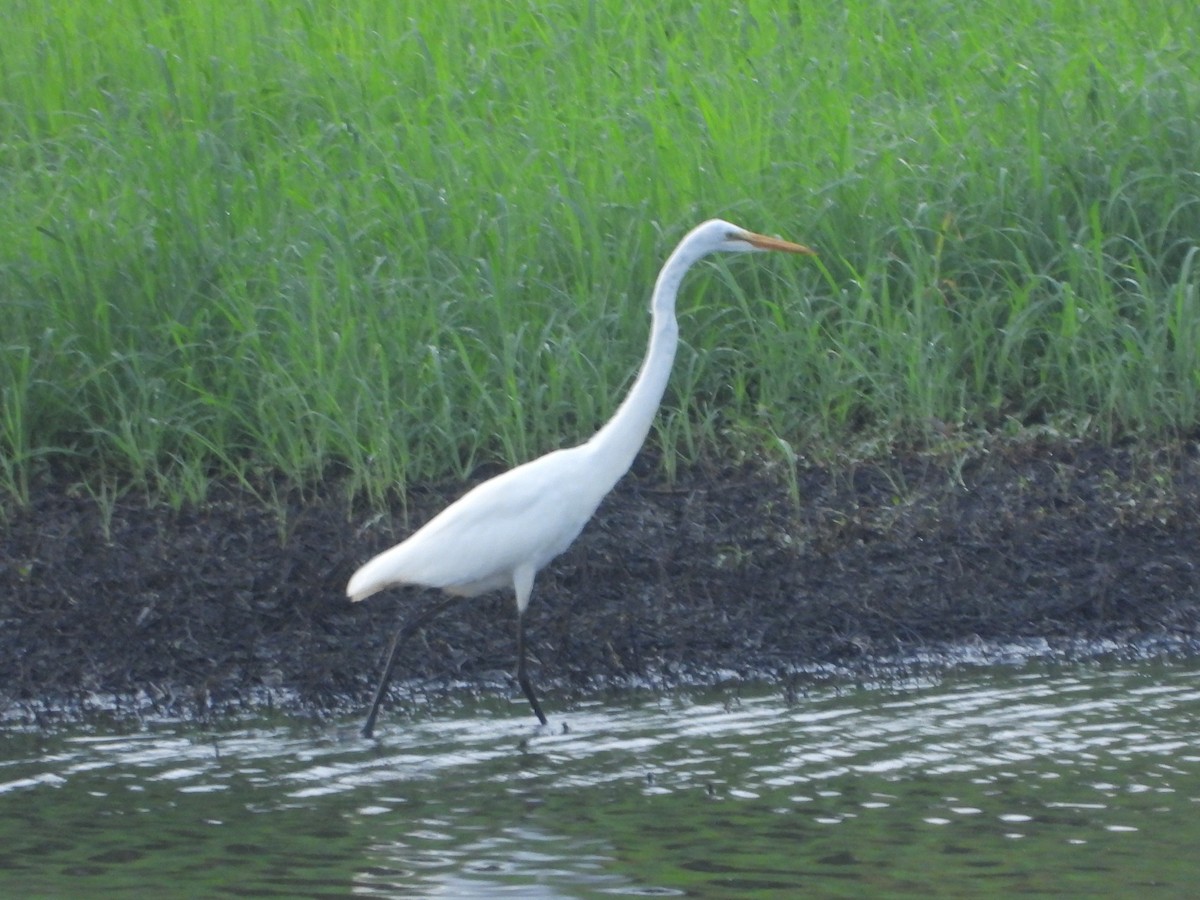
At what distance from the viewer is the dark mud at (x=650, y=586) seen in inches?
204

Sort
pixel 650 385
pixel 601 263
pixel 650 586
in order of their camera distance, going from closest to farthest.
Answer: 1. pixel 650 385
2. pixel 650 586
3. pixel 601 263

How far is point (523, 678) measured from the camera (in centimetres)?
483

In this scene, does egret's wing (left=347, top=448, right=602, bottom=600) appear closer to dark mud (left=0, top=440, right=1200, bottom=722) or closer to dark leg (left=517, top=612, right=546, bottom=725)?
dark leg (left=517, top=612, right=546, bottom=725)

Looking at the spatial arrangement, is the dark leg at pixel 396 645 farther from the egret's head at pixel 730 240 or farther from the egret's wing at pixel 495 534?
the egret's head at pixel 730 240

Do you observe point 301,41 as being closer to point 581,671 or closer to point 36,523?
point 36,523

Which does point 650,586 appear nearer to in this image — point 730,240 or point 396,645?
point 396,645

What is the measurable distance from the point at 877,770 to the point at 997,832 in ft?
1.60

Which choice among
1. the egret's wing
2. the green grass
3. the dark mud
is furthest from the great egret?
the green grass

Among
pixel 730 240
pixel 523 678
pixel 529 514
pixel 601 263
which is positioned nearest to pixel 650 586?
pixel 529 514

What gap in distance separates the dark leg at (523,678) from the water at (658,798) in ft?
0.19

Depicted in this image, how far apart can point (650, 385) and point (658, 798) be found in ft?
4.77

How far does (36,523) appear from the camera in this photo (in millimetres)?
6055

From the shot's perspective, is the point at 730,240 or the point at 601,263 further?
the point at 601,263

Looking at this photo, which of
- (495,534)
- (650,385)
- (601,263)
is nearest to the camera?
(495,534)
